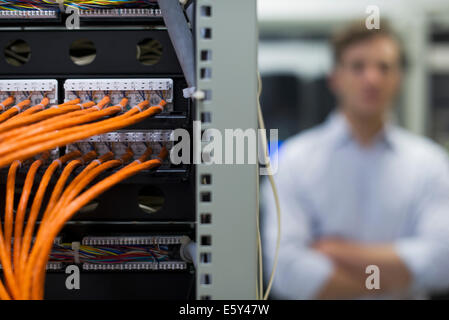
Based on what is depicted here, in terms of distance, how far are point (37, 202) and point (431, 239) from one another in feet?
3.34

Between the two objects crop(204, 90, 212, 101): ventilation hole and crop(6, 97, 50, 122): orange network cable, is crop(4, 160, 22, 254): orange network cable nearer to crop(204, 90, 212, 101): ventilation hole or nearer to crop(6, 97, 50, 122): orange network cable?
crop(6, 97, 50, 122): orange network cable

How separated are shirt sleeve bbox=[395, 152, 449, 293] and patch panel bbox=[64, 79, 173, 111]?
2.69 ft

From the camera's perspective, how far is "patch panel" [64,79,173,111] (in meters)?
0.59

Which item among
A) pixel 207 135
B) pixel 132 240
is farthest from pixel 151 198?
pixel 207 135

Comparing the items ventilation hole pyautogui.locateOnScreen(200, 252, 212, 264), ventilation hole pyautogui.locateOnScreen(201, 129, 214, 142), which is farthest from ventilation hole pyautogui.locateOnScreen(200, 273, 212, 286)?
ventilation hole pyautogui.locateOnScreen(201, 129, 214, 142)

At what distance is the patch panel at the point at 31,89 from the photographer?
1.95ft

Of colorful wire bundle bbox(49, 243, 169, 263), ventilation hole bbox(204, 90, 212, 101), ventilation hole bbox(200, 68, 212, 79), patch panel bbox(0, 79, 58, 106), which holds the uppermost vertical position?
patch panel bbox(0, 79, 58, 106)

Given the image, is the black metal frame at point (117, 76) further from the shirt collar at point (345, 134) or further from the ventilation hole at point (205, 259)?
the shirt collar at point (345, 134)

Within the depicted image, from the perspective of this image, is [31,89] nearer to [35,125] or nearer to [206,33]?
[35,125]

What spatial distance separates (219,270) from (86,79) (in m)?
0.41

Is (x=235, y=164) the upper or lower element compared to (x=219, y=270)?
upper
